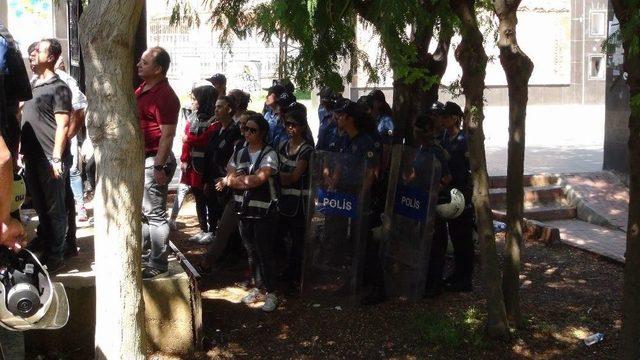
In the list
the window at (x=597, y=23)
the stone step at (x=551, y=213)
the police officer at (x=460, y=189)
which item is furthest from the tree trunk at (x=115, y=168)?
the window at (x=597, y=23)

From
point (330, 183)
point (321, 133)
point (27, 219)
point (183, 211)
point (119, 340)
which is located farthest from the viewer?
point (183, 211)

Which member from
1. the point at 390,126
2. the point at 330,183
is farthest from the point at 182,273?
the point at 390,126

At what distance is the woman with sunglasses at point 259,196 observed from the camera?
268 inches

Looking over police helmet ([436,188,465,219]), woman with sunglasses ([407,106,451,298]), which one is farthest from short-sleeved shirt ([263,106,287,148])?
police helmet ([436,188,465,219])

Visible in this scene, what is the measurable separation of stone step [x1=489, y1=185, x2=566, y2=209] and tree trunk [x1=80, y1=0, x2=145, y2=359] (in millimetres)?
7008

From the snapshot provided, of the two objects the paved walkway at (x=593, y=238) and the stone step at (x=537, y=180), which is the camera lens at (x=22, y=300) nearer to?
the paved walkway at (x=593, y=238)

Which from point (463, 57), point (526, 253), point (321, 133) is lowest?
point (526, 253)

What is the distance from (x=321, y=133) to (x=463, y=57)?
96.5 inches

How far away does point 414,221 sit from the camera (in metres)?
6.90

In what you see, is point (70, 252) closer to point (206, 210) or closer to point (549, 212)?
point (206, 210)

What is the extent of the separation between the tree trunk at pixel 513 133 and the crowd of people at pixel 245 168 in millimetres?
759

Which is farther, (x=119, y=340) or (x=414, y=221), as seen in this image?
(x=414, y=221)

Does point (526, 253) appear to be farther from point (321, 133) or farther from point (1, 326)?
point (1, 326)

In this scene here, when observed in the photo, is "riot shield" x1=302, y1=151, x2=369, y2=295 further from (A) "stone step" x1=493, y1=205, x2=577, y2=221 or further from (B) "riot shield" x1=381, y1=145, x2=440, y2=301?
(A) "stone step" x1=493, y1=205, x2=577, y2=221
